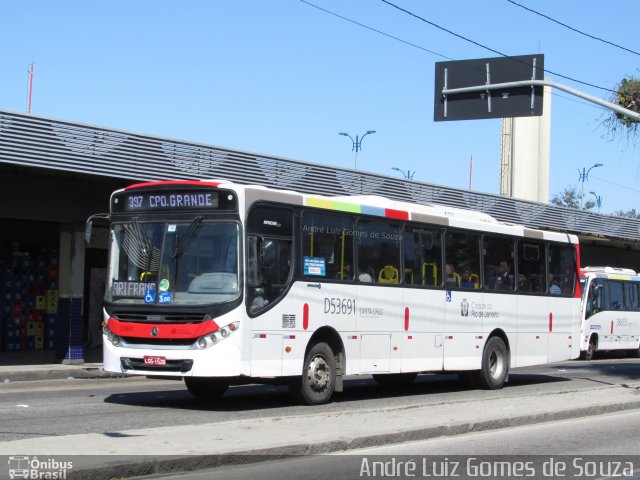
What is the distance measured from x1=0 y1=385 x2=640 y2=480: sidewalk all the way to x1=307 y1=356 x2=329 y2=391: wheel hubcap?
61 centimetres

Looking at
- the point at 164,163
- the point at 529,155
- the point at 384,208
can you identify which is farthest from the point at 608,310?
the point at 529,155

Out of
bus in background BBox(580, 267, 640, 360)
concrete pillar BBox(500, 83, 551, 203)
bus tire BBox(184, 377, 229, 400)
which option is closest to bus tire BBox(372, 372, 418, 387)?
bus tire BBox(184, 377, 229, 400)

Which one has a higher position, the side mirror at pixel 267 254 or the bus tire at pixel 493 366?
the side mirror at pixel 267 254

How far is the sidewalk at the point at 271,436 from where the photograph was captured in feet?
29.3

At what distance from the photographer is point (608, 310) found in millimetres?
37500

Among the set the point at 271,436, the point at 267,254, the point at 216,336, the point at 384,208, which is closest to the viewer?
the point at 271,436

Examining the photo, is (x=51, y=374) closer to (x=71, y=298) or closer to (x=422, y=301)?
(x=71, y=298)

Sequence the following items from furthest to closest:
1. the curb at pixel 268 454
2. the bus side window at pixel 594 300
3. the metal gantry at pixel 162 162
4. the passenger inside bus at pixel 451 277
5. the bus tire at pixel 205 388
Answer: the bus side window at pixel 594 300, the metal gantry at pixel 162 162, the passenger inside bus at pixel 451 277, the bus tire at pixel 205 388, the curb at pixel 268 454

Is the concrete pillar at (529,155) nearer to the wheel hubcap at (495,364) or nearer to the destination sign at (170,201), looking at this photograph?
the wheel hubcap at (495,364)

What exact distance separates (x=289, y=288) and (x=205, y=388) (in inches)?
98.4

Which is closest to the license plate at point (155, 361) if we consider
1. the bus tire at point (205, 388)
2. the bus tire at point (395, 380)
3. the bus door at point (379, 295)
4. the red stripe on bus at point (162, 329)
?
the red stripe on bus at point (162, 329)

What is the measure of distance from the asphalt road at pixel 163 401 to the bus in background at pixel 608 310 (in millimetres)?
13345

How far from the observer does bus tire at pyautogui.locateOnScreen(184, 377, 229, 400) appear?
1541cm

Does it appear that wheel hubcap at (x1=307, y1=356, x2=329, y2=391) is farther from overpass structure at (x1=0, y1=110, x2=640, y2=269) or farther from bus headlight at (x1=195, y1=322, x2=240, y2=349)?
overpass structure at (x1=0, y1=110, x2=640, y2=269)
